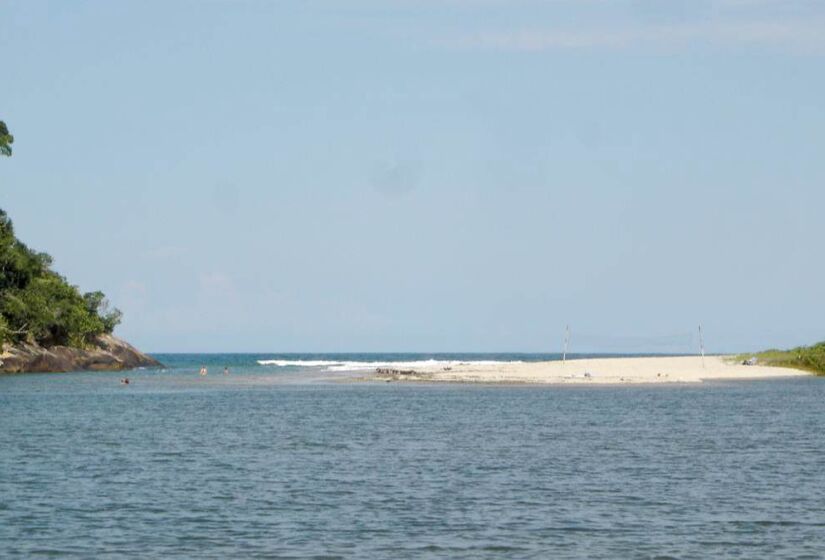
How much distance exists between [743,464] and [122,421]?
127 ft

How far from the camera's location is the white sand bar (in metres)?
123

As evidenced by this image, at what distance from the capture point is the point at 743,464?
49781 mm

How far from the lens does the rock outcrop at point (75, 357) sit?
Result: 473 feet

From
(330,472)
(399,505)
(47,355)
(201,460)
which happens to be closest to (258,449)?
(201,460)

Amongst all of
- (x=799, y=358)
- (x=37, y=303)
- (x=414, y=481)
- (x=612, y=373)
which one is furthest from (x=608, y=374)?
(x=414, y=481)

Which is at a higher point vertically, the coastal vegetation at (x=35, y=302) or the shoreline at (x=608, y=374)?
the coastal vegetation at (x=35, y=302)

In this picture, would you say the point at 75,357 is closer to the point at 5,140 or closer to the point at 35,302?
the point at 35,302

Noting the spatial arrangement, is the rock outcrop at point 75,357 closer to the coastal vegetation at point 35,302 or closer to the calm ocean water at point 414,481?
the coastal vegetation at point 35,302

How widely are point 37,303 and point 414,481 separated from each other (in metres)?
114

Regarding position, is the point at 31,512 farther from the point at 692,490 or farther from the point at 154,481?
the point at 692,490

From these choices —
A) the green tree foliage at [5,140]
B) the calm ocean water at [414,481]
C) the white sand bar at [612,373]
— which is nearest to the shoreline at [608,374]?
the white sand bar at [612,373]

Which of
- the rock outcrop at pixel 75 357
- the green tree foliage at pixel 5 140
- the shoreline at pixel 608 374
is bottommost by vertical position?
the shoreline at pixel 608 374

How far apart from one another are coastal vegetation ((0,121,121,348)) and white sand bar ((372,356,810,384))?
41.7 meters

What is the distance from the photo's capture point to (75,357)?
159 metres
